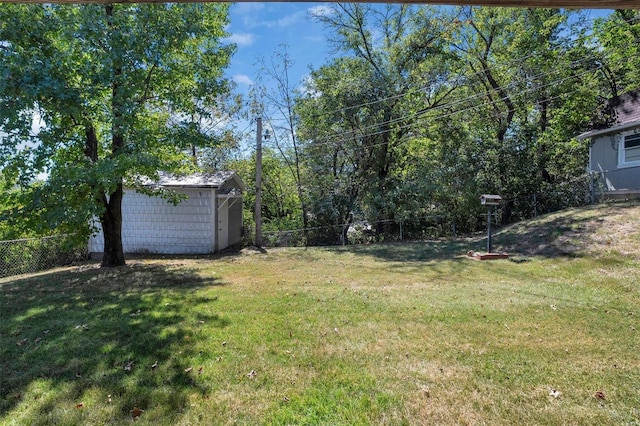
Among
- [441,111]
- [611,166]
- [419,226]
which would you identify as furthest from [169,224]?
[611,166]

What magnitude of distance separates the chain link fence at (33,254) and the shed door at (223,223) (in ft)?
14.3

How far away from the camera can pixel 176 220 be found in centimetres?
1276

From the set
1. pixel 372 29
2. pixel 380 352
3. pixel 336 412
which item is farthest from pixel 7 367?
pixel 372 29

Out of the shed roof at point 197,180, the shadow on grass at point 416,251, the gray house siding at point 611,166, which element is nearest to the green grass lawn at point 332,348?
the shadow on grass at point 416,251

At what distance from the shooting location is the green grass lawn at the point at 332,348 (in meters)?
2.73

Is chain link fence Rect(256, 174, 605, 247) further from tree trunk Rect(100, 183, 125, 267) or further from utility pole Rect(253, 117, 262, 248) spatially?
tree trunk Rect(100, 183, 125, 267)

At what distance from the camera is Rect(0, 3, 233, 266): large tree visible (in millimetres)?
6598

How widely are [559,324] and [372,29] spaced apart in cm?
1581

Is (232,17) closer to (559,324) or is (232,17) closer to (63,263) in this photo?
(63,263)

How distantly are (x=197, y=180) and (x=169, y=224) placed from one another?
187 cm

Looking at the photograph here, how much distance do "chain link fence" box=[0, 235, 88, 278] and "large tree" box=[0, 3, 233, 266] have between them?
1.45 m

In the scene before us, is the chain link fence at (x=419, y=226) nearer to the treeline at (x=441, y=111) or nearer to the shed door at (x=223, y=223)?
the treeline at (x=441, y=111)

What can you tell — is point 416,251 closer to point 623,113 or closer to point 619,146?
point 619,146

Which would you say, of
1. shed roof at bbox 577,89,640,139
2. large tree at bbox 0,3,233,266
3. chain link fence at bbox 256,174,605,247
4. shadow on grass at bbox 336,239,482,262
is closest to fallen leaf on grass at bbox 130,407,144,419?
large tree at bbox 0,3,233,266
